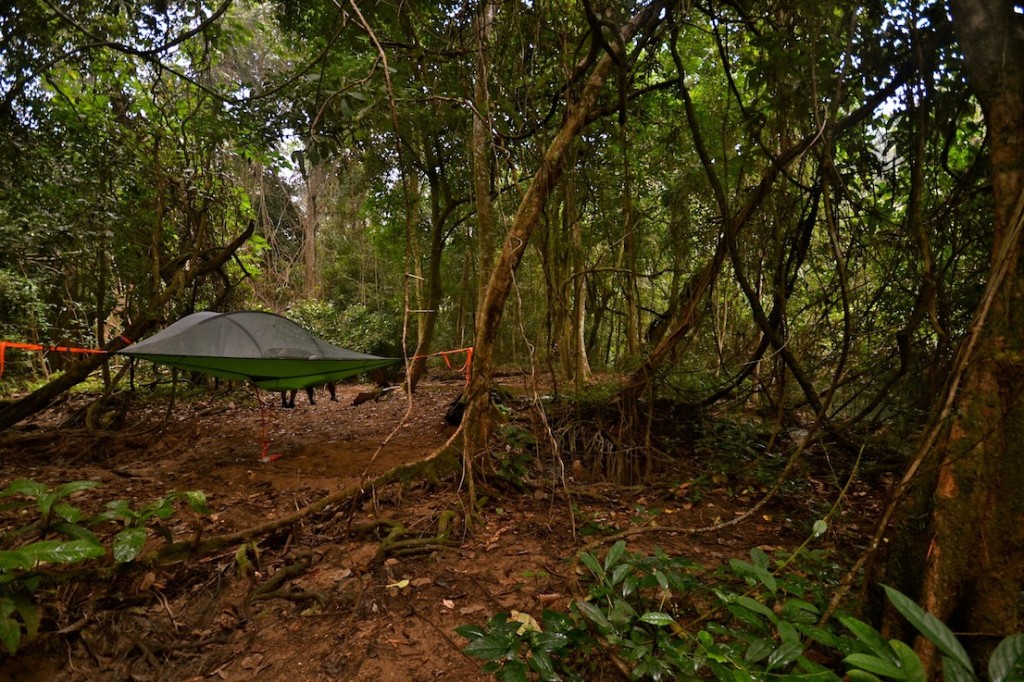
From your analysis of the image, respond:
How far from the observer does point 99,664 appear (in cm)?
147

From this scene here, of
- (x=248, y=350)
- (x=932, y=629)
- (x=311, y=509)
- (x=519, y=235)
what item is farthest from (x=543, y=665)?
(x=248, y=350)

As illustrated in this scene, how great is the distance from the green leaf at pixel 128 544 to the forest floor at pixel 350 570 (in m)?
0.23

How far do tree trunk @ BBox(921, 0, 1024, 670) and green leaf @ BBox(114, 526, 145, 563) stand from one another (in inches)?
83.7

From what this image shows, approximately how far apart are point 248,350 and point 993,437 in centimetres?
358

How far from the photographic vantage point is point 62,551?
1318 millimetres

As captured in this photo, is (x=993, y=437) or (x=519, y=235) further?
(x=519, y=235)

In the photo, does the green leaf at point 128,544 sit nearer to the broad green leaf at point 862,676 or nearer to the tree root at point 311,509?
the tree root at point 311,509

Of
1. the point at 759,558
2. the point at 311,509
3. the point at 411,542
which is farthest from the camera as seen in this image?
the point at 311,509

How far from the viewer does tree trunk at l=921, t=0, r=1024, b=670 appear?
1.01 m

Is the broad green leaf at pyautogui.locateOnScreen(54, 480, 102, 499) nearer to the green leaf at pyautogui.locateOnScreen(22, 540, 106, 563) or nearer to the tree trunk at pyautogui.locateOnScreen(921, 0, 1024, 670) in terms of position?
the green leaf at pyautogui.locateOnScreen(22, 540, 106, 563)

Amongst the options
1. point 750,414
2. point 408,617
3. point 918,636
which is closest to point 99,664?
point 408,617

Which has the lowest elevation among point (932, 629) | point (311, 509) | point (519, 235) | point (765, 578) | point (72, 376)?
point (311, 509)

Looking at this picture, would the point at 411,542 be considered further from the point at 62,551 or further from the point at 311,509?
the point at 62,551

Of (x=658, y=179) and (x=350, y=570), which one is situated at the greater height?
(x=658, y=179)
